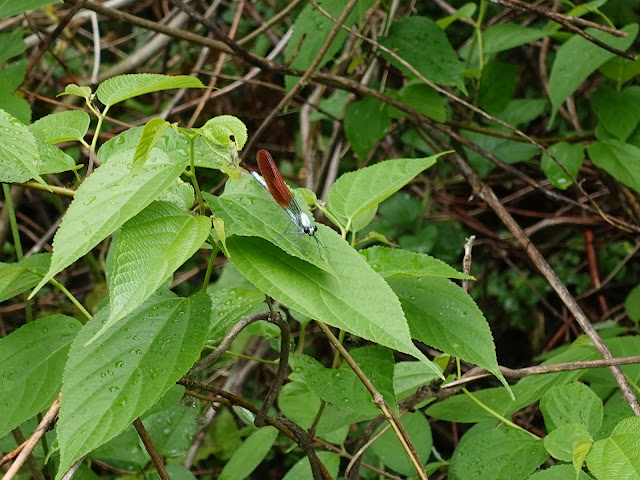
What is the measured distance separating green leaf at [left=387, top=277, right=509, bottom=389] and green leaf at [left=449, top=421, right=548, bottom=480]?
0.96 feet

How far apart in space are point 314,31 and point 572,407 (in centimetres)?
119

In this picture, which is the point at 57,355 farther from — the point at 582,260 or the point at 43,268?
the point at 582,260

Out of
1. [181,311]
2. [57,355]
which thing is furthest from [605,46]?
[57,355]

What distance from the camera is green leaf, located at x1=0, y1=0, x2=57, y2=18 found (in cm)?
139

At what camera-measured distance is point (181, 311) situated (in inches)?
34.9

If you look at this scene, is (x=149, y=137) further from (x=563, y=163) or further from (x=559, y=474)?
(x=563, y=163)

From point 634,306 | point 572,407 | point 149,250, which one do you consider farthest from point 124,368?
point 634,306

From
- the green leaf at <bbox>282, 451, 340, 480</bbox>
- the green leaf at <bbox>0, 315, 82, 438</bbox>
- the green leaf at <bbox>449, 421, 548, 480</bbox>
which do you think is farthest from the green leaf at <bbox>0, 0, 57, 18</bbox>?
the green leaf at <bbox>449, 421, 548, 480</bbox>

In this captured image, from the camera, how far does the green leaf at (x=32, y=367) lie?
898 mm

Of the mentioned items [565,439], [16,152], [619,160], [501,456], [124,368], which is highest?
[16,152]

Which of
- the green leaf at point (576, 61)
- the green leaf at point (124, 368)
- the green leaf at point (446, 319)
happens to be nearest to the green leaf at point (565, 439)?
the green leaf at point (446, 319)

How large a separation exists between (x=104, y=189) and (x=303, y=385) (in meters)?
0.64

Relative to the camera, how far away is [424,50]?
73.2 inches

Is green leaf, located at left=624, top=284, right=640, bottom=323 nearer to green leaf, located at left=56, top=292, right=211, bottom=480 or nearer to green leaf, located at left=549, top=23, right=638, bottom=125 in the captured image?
green leaf, located at left=549, top=23, right=638, bottom=125
